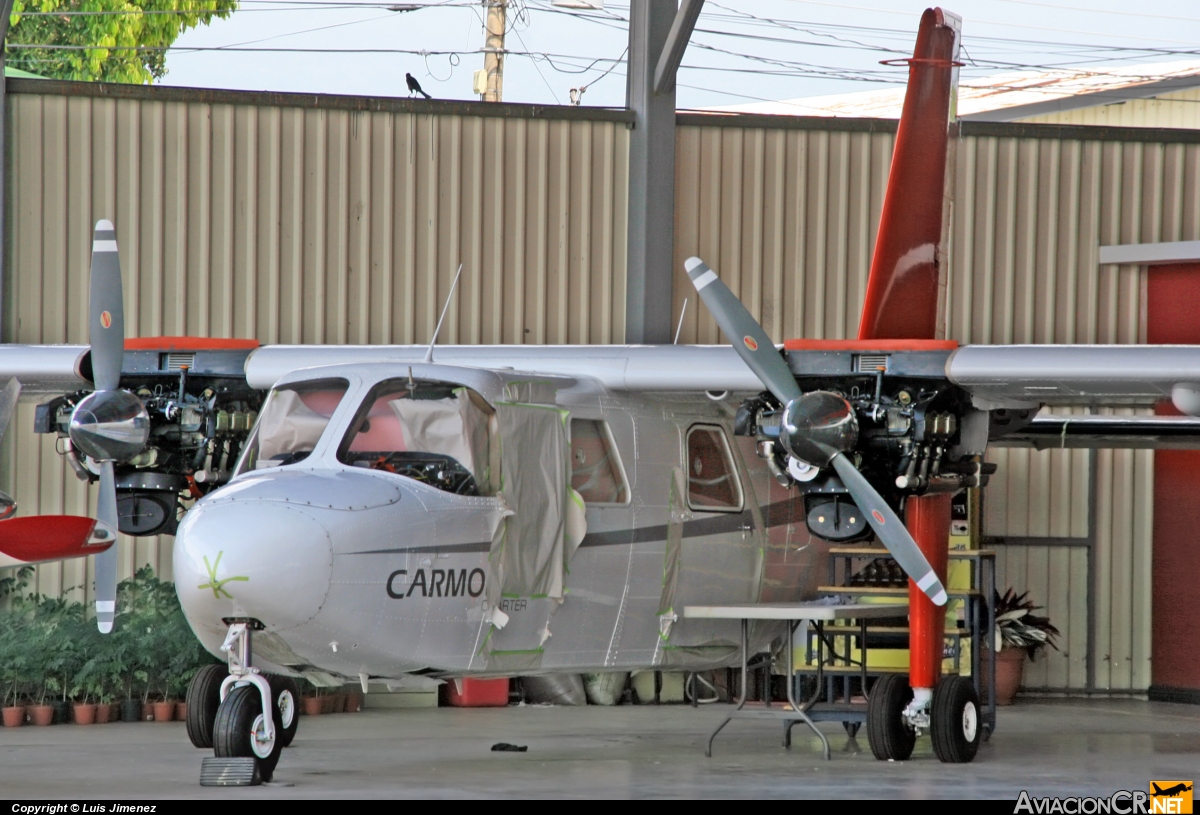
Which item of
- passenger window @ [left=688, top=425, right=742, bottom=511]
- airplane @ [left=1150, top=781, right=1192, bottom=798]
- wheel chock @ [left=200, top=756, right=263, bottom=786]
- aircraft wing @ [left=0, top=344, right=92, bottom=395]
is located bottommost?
airplane @ [left=1150, top=781, right=1192, bottom=798]

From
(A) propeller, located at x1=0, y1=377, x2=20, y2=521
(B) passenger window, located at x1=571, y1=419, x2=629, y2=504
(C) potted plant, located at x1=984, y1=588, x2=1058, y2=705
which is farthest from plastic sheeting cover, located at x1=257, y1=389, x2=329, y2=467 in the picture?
(C) potted plant, located at x1=984, y1=588, x2=1058, y2=705

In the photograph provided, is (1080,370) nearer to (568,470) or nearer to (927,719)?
(927,719)

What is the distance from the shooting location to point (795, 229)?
14.4m

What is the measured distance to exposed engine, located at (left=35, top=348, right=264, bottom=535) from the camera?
1016 centimetres

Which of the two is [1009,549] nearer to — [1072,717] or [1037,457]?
[1037,457]

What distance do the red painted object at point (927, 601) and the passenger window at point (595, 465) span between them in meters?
2.04

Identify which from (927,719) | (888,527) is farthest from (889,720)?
(888,527)

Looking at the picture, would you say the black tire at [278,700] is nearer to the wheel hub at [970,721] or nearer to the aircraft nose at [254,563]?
the aircraft nose at [254,563]

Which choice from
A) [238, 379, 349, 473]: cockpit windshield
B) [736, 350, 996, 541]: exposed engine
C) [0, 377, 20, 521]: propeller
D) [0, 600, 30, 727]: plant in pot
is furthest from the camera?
[0, 600, 30, 727]: plant in pot

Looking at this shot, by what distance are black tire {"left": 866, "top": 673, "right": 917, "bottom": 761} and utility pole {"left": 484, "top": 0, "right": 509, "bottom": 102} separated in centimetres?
1337

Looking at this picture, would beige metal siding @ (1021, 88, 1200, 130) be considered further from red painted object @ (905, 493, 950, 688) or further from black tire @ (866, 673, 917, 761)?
black tire @ (866, 673, 917, 761)

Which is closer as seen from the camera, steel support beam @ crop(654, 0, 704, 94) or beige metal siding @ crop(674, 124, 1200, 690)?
steel support beam @ crop(654, 0, 704, 94)

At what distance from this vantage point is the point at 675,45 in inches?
502

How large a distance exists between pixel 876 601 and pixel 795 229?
15.5 ft
